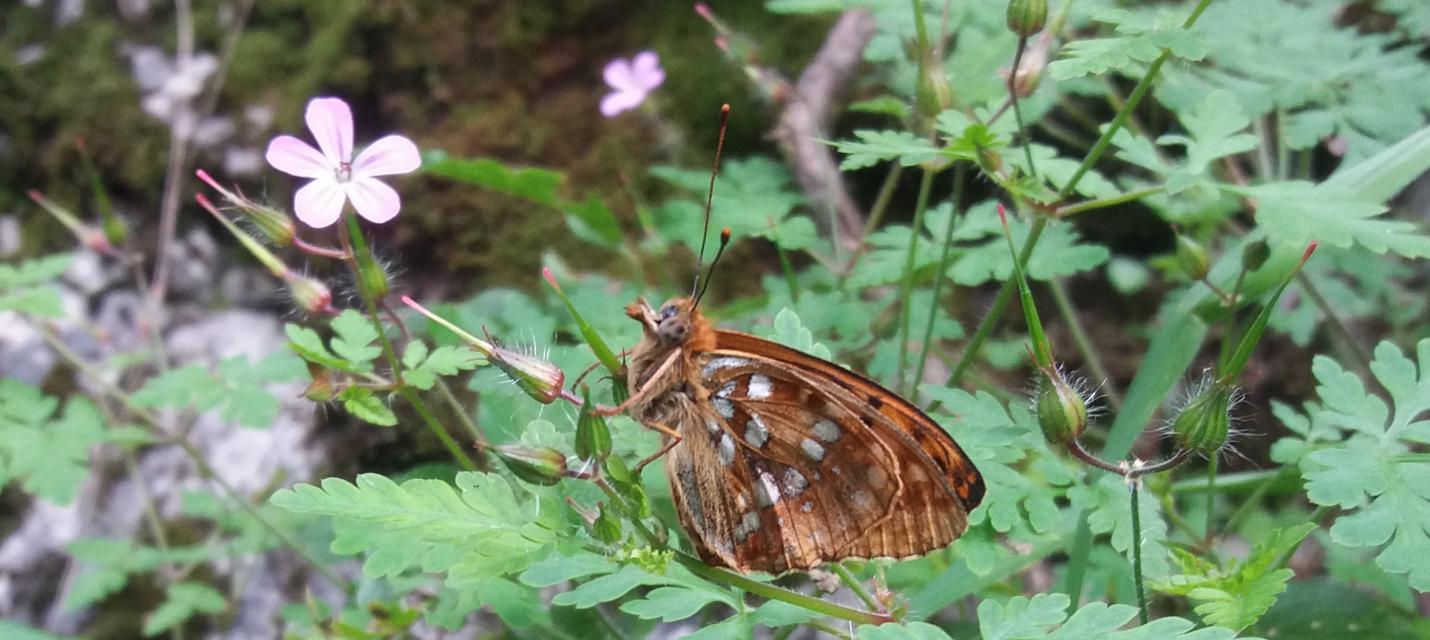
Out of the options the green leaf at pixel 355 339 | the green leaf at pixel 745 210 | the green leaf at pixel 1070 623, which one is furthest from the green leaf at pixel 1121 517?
the green leaf at pixel 355 339

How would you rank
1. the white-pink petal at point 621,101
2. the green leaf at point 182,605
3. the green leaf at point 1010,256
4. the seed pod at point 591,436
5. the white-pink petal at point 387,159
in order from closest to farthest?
the seed pod at point 591,436 → the white-pink petal at point 387,159 → the green leaf at point 1010,256 → the green leaf at point 182,605 → the white-pink petal at point 621,101

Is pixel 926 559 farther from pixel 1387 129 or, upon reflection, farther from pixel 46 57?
pixel 46 57

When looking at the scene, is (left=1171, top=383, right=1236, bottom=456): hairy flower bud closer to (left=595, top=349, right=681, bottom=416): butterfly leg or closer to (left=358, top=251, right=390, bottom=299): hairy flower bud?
(left=595, top=349, right=681, bottom=416): butterfly leg

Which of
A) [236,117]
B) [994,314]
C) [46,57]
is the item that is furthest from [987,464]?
[46,57]

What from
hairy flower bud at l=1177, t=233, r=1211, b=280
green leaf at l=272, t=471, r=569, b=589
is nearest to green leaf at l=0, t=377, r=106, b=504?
green leaf at l=272, t=471, r=569, b=589

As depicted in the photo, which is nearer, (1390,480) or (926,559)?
(1390,480)

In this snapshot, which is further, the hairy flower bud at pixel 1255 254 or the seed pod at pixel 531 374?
the hairy flower bud at pixel 1255 254

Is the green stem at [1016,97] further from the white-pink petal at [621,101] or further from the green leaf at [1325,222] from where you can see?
the white-pink petal at [621,101]
